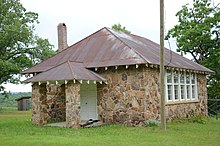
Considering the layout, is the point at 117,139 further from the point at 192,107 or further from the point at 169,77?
the point at 192,107

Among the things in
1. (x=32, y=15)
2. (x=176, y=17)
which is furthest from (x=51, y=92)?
(x=176, y=17)

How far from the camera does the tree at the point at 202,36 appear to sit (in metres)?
28.9

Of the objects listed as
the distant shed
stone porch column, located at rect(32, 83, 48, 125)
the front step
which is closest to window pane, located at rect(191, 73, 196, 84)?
the front step

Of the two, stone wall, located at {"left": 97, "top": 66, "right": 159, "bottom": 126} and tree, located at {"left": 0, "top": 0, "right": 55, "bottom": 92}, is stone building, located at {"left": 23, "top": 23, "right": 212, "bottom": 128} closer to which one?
stone wall, located at {"left": 97, "top": 66, "right": 159, "bottom": 126}

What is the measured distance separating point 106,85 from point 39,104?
3360 mm

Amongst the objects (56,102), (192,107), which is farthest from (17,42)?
(192,107)

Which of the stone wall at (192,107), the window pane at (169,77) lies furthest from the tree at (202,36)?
the window pane at (169,77)

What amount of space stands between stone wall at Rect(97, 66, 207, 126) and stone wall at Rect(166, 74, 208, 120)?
1.59 m

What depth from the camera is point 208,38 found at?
94.8 feet

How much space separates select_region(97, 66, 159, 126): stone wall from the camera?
15984 mm

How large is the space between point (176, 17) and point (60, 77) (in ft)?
64.1

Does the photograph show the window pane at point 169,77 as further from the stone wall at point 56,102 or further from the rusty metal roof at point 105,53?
the stone wall at point 56,102

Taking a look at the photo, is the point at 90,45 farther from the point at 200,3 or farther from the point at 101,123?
the point at 200,3

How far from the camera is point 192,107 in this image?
20.7 metres
